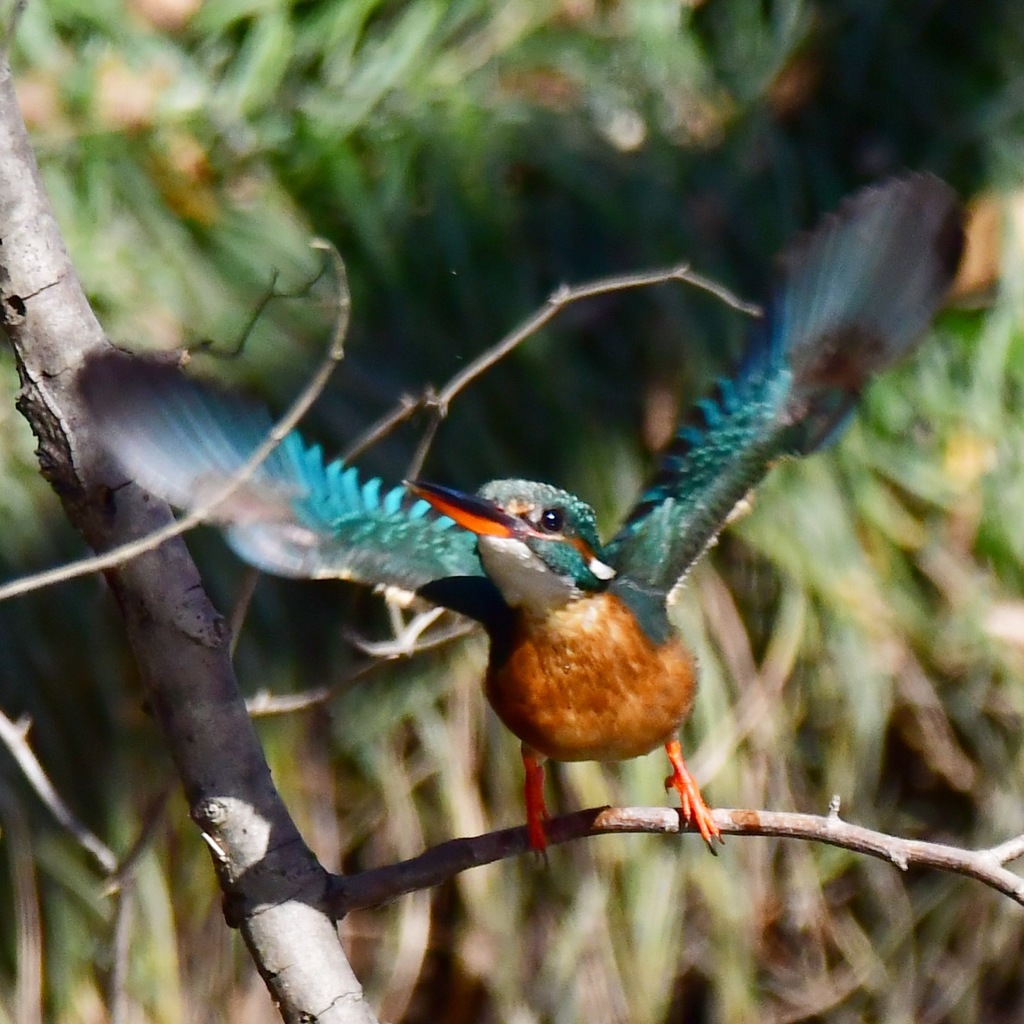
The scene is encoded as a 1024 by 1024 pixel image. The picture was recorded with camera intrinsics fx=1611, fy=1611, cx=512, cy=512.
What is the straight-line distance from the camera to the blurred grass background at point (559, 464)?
2.58 m

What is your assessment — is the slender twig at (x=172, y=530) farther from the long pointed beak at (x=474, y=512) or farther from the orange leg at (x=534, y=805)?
the orange leg at (x=534, y=805)

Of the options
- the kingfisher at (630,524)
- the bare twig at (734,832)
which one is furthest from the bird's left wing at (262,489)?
the bare twig at (734,832)

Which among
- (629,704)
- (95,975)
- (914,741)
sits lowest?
(914,741)

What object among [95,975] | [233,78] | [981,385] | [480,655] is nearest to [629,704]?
[480,655]

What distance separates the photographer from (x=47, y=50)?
9.62 feet

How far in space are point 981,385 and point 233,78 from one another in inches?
59.3

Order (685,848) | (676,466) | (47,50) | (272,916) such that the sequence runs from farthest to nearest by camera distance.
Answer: (47,50) < (685,848) < (676,466) < (272,916)

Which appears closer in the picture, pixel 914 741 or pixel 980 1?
pixel 914 741

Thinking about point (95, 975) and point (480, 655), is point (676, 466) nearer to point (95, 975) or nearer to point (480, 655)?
point (480, 655)

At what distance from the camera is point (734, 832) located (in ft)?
4.82

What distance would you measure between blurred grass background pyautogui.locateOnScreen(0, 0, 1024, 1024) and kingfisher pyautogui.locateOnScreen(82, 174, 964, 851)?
34.0 inches

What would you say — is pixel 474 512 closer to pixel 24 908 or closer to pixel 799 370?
pixel 799 370

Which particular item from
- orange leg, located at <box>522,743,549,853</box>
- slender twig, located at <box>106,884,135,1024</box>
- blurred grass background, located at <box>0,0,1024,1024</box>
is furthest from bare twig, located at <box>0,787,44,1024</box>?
orange leg, located at <box>522,743,549,853</box>

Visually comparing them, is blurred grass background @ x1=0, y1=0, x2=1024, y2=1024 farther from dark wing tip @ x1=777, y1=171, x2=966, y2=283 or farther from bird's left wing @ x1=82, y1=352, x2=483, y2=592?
dark wing tip @ x1=777, y1=171, x2=966, y2=283
